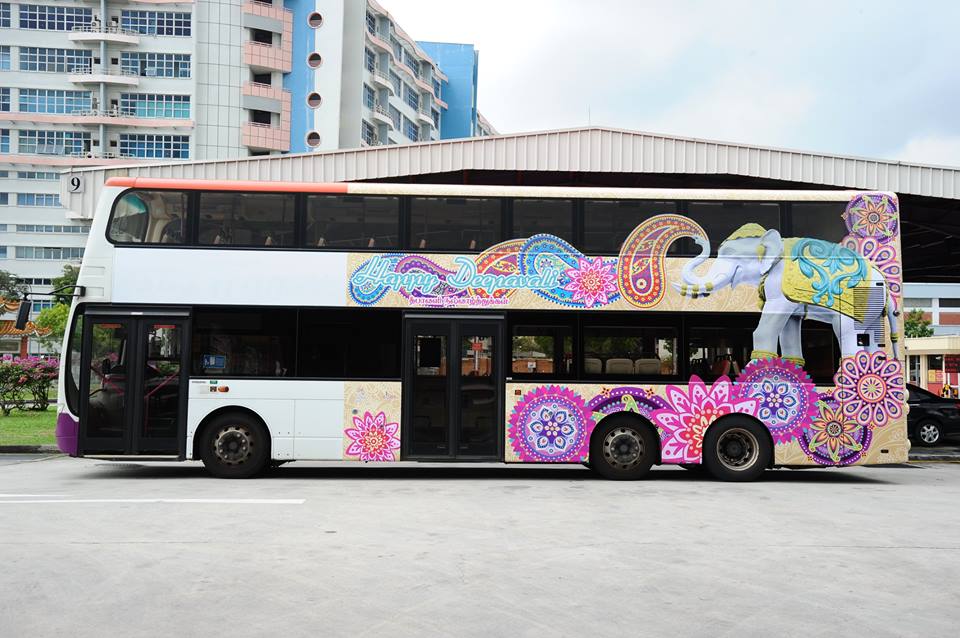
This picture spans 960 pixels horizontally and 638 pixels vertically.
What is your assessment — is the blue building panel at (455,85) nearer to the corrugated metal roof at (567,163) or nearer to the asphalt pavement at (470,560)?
the corrugated metal roof at (567,163)

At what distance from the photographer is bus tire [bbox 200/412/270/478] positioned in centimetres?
1274

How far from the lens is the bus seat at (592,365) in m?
12.9

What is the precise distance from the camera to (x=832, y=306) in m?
13.0

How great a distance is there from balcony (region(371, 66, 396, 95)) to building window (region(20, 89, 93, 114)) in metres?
21.6

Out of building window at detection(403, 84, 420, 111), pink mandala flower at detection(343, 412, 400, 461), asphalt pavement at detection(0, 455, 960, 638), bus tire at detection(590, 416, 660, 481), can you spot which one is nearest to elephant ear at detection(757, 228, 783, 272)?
bus tire at detection(590, 416, 660, 481)

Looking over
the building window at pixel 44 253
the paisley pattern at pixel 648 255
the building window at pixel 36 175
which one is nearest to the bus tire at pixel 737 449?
the paisley pattern at pixel 648 255

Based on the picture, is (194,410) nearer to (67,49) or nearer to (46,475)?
(46,475)

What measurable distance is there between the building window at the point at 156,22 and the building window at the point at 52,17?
3.04 m

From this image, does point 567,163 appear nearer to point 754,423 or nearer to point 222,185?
point 754,423

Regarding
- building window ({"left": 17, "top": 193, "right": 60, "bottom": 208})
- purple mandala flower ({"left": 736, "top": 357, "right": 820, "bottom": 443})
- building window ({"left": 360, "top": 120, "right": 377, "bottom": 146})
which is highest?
building window ({"left": 360, "top": 120, "right": 377, "bottom": 146})

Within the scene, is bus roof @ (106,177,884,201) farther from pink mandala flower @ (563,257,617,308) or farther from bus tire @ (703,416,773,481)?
bus tire @ (703,416,773,481)

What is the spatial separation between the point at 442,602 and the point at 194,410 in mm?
7831

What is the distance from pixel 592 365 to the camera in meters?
12.9

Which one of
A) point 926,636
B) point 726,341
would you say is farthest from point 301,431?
point 926,636
